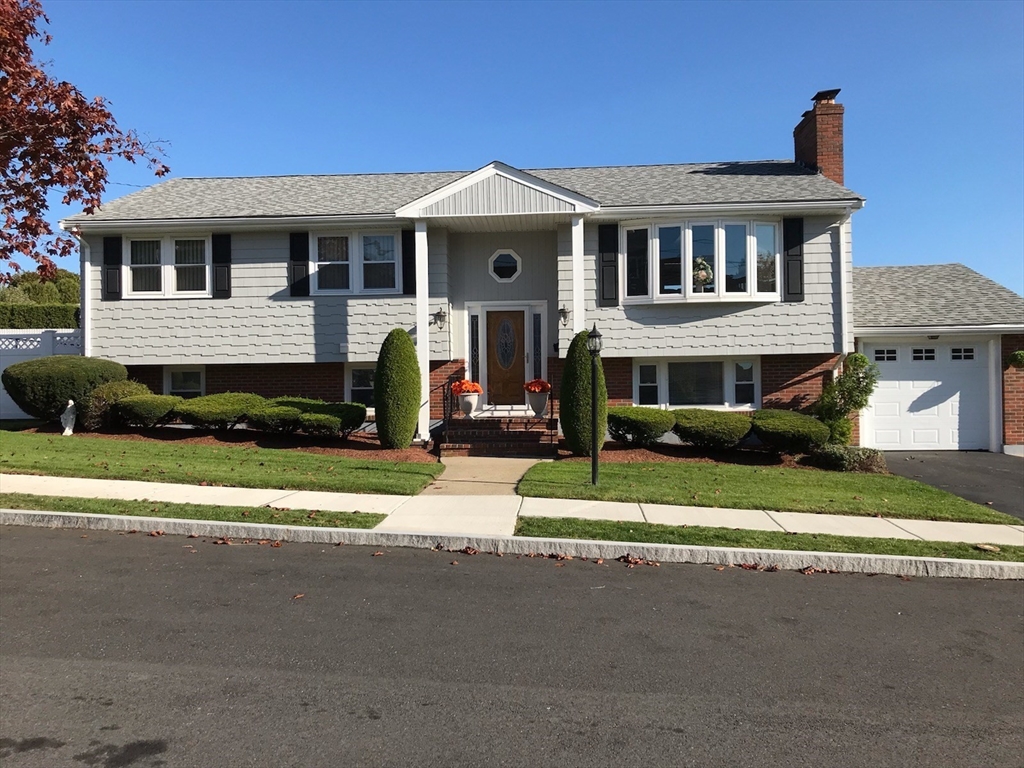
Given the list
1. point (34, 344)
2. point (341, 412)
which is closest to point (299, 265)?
point (341, 412)

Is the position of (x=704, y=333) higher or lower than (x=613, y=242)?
lower

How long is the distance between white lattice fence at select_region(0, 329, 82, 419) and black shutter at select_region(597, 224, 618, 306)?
1141 centimetres

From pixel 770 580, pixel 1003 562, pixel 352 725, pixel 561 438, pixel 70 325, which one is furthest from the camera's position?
pixel 70 325

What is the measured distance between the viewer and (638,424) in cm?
1305

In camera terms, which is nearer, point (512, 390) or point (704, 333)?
point (704, 333)

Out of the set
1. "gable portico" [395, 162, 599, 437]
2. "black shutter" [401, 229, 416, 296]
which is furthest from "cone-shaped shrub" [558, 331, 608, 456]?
"black shutter" [401, 229, 416, 296]

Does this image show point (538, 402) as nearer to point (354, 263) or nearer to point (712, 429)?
point (712, 429)

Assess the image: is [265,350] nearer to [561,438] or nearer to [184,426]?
[184,426]

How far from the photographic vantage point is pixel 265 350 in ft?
50.2

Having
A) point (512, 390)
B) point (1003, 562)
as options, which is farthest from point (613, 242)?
point (1003, 562)

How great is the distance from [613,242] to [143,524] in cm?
1041

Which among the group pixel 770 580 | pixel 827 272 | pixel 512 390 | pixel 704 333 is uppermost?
pixel 827 272

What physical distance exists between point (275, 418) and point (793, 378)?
34.8ft

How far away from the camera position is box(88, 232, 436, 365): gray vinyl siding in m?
15.2
